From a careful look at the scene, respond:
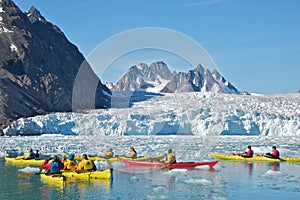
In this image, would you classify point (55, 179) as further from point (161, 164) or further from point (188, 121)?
point (188, 121)

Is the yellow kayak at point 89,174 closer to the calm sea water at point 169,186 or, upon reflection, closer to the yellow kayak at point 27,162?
the calm sea water at point 169,186

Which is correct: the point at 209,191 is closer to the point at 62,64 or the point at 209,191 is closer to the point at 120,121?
the point at 120,121

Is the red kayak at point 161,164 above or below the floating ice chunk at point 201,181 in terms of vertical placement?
above

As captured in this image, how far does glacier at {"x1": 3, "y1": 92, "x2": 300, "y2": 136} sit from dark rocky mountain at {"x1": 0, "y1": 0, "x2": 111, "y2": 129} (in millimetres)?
13904

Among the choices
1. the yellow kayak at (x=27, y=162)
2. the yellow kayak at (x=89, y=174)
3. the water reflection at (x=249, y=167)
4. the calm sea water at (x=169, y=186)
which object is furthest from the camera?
the yellow kayak at (x=27, y=162)

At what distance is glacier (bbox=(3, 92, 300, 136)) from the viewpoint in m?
54.2

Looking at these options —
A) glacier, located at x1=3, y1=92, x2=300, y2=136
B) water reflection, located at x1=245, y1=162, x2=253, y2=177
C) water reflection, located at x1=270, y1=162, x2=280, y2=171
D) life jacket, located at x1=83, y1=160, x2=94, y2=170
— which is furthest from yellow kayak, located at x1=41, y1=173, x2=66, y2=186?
glacier, located at x1=3, y1=92, x2=300, y2=136

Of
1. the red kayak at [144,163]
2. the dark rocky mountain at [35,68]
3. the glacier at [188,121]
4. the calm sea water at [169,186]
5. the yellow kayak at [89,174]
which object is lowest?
the calm sea water at [169,186]

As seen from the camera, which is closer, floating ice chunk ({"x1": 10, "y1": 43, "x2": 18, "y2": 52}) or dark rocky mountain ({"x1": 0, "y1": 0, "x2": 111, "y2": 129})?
dark rocky mountain ({"x1": 0, "y1": 0, "x2": 111, "y2": 129})

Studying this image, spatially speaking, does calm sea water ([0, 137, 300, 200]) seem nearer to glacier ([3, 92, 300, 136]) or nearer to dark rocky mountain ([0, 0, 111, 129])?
glacier ([3, 92, 300, 136])

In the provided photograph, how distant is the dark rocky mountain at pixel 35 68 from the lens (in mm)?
77000

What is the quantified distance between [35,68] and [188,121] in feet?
141

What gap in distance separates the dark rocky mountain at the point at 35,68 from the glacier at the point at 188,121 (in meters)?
13.9

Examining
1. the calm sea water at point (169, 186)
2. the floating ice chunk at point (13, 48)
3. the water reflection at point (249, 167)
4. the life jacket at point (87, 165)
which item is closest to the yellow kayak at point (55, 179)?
the calm sea water at point (169, 186)
